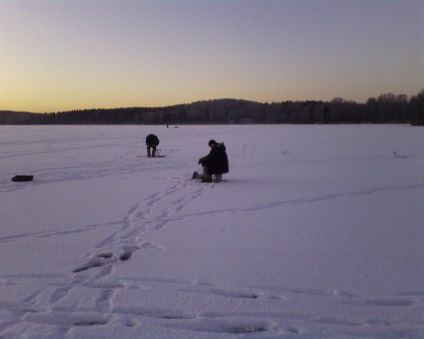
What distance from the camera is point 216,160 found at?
412 inches

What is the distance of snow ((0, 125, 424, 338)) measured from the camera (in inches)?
127

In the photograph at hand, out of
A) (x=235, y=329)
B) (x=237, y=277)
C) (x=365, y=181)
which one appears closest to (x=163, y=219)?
(x=237, y=277)

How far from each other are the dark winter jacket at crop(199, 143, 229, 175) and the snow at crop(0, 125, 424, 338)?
4.04 ft

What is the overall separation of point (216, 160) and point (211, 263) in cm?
614

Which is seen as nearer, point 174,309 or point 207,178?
point 174,309

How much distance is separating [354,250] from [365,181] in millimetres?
6388

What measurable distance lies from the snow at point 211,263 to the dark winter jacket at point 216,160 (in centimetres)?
123

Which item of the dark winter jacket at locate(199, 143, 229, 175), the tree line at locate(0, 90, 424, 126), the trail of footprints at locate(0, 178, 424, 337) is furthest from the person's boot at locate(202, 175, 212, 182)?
the tree line at locate(0, 90, 424, 126)

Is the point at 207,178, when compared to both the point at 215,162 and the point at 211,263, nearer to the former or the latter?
the point at 215,162

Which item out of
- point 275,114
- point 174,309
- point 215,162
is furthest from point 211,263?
point 275,114

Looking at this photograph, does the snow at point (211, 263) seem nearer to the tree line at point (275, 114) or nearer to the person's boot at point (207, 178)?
the person's boot at point (207, 178)

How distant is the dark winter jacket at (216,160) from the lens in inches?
409

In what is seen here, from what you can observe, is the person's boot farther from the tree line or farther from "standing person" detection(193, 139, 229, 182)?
the tree line

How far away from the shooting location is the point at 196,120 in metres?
126
